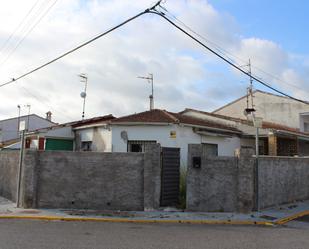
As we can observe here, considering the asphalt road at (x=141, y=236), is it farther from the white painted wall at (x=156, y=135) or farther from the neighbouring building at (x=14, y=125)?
the neighbouring building at (x=14, y=125)

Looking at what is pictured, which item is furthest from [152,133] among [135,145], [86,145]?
[86,145]

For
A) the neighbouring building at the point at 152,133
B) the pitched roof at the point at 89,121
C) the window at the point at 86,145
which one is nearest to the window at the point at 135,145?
the neighbouring building at the point at 152,133

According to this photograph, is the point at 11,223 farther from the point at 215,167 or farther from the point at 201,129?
the point at 201,129

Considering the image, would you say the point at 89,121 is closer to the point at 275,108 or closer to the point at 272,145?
the point at 272,145

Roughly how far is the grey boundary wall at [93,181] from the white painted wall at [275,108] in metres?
21.1

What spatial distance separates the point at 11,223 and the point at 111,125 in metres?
8.63

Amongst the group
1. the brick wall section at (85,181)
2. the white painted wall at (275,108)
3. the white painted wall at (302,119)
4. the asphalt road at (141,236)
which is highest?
the white painted wall at (275,108)

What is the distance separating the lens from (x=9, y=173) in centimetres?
1574

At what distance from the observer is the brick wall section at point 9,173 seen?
584 inches

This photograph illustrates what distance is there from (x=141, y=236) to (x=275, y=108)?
83.9 ft

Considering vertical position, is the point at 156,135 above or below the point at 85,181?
above

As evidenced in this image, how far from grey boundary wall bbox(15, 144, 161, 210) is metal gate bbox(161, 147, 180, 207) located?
249mm

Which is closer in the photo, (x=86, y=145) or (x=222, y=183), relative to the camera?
(x=222, y=183)

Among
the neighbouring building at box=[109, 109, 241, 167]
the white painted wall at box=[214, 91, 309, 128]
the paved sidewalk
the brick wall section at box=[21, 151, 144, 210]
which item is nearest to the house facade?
the white painted wall at box=[214, 91, 309, 128]
